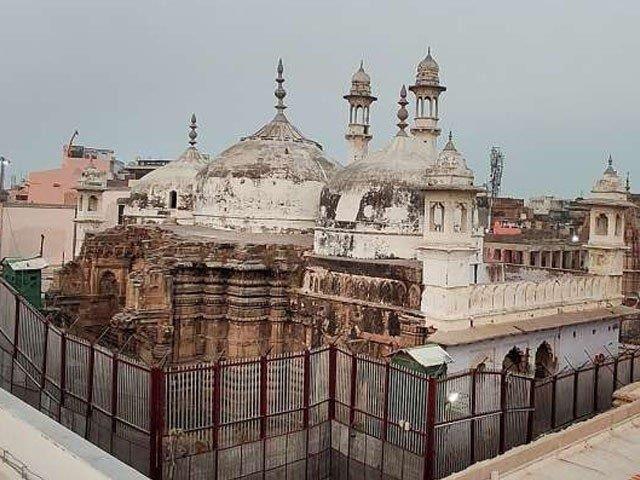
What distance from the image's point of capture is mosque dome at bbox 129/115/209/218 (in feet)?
79.9

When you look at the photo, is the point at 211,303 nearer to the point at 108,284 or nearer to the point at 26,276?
the point at 108,284

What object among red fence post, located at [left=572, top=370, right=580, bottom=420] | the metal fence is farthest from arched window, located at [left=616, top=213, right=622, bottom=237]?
the metal fence

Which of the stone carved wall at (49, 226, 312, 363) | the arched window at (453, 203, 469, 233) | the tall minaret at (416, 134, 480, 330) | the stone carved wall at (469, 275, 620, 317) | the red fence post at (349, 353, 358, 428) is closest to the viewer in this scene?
the red fence post at (349, 353, 358, 428)

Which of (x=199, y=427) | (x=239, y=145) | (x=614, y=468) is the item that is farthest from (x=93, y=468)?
(x=239, y=145)

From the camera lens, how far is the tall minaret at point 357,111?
2355 cm

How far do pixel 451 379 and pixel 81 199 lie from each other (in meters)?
18.8

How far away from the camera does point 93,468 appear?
552 cm

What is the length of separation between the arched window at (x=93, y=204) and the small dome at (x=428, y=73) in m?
11.6

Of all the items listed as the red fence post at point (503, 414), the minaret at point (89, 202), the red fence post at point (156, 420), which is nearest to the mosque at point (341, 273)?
the red fence post at point (503, 414)

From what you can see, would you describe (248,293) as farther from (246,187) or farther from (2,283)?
(2,283)

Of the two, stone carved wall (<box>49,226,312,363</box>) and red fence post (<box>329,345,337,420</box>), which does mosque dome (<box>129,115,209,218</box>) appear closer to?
stone carved wall (<box>49,226,312,363</box>)

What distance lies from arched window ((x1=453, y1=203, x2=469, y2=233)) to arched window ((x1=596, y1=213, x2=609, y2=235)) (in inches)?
218

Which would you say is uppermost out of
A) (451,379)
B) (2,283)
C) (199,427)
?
(2,283)

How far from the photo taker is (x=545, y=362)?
48.2 feet
